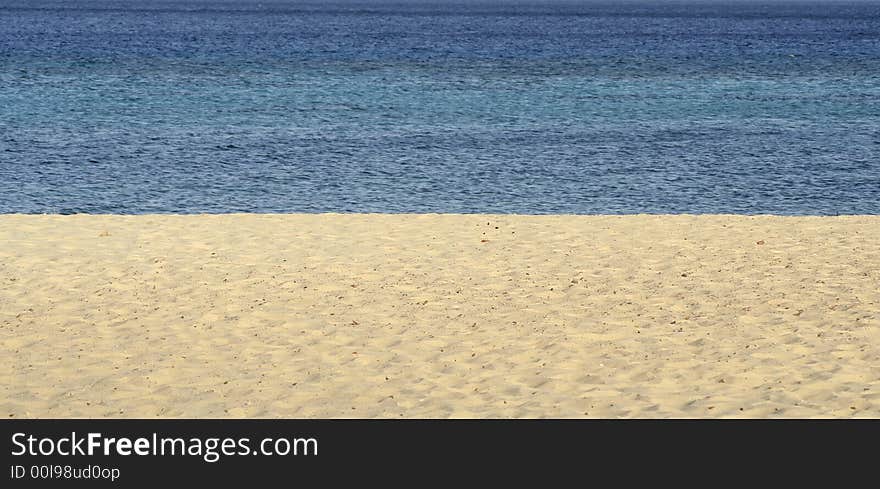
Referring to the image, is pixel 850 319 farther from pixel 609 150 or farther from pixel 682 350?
pixel 609 150

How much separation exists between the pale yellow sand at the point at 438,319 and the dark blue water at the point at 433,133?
23.2ft

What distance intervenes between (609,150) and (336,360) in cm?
2267

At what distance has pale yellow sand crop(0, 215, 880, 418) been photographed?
9938mm

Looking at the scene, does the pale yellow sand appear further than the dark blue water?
No

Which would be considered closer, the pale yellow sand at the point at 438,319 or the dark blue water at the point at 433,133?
the pale yellow sand at the point at 438,319

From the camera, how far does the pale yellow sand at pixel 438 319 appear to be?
9938 mm

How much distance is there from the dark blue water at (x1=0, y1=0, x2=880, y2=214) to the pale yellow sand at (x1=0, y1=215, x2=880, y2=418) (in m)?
7.09

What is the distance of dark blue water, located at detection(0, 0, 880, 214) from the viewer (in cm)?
2545

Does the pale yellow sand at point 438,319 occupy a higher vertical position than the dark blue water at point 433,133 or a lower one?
lower

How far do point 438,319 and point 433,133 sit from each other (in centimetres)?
2370

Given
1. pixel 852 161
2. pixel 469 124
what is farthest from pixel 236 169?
pixel 852 161

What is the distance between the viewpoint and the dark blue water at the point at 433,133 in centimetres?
2545

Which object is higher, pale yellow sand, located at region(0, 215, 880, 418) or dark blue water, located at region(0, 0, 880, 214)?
dark blue water, located at region(0, 0, 880, 214)

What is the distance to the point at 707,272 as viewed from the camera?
14.7 m
